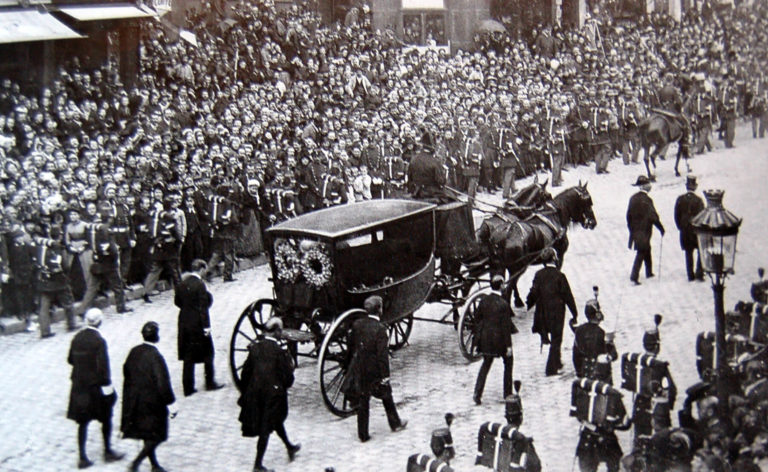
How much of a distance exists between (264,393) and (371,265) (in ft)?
7.48

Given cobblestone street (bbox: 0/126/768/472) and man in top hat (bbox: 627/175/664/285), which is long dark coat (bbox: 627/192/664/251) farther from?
cobblestone street (bbox: 0/126/768/472)

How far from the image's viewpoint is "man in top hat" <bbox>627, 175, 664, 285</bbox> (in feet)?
46.0

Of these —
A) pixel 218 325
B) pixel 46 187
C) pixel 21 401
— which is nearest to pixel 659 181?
pixel 218 325

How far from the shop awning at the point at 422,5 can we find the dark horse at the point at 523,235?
14064mm

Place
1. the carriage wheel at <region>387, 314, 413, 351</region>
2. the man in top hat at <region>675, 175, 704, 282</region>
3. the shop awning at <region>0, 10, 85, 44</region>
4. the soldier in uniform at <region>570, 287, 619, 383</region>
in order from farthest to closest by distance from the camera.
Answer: the shop awning at <region>0, 10, 85, 44</region> < the man in top hat at <region>675, 175, 704, 282</region> < the carriage wheel at <region>387, 314, 413, 351</region> < the soldier in uniform at <region>570, 287, 619, 383</region>

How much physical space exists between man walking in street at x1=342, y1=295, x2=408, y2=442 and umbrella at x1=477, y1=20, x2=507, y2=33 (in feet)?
63.0

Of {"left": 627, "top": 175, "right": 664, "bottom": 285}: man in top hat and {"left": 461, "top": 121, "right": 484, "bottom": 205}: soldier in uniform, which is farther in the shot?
{"left": 461, "top": 121, "right": 484, "bottom": 205}: soldier in uniform

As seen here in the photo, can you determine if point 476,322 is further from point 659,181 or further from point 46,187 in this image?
point 659,181

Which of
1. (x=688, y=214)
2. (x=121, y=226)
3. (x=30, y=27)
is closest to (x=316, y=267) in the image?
(x=121, y=226)

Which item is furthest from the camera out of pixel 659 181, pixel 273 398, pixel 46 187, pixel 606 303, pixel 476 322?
pixel 659 181

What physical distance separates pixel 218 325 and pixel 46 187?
141 inches

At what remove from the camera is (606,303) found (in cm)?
1370

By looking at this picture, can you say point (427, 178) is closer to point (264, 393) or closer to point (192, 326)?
point (192, 326)

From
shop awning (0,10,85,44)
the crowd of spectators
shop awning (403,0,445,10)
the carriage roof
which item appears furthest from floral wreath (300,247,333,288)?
shop awning (403,0,445,10)
